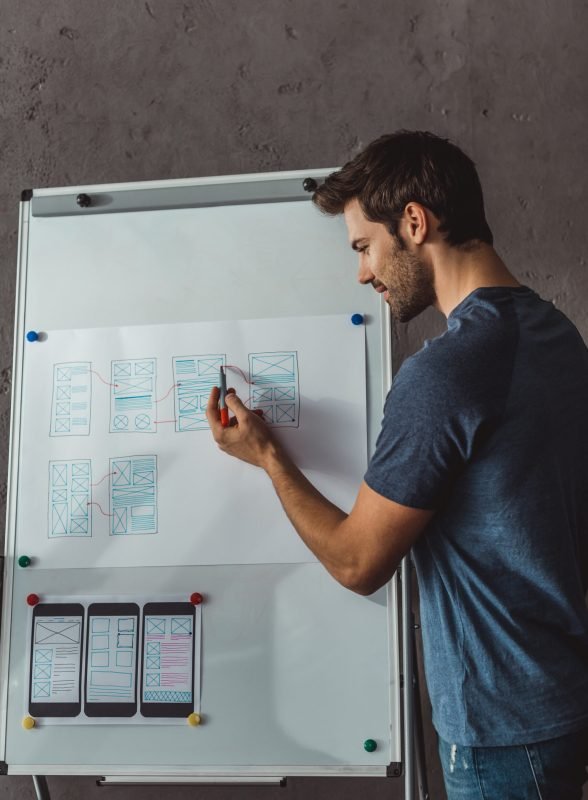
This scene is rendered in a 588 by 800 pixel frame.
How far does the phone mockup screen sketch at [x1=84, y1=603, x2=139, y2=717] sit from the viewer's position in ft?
4.90

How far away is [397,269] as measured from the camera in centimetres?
122

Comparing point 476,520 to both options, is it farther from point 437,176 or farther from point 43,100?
point 43,100

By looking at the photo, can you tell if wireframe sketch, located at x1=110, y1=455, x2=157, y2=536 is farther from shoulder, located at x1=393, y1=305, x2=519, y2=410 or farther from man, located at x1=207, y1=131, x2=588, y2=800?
shoulder, located at x1=393, y1=305, x2=519, y2=410

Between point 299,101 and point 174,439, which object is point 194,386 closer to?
point 174,439

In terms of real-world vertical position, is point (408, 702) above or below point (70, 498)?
below

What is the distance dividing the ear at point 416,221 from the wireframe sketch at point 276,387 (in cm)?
42

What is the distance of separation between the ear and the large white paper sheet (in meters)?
0.37

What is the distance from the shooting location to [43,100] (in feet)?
6.86

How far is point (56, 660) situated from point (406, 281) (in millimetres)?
963

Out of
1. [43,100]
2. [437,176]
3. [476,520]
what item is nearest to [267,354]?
[437,176]

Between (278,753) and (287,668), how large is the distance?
15 centimetres

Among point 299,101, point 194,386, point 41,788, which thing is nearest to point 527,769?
point 194,386

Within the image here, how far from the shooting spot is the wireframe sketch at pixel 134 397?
1555 millimetres

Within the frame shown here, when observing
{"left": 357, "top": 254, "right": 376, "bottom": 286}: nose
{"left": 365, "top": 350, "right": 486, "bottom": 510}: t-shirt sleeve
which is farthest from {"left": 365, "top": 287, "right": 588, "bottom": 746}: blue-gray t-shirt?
{"left": 357, "top": 254, "right": 376, "bottom": 286}: nose
